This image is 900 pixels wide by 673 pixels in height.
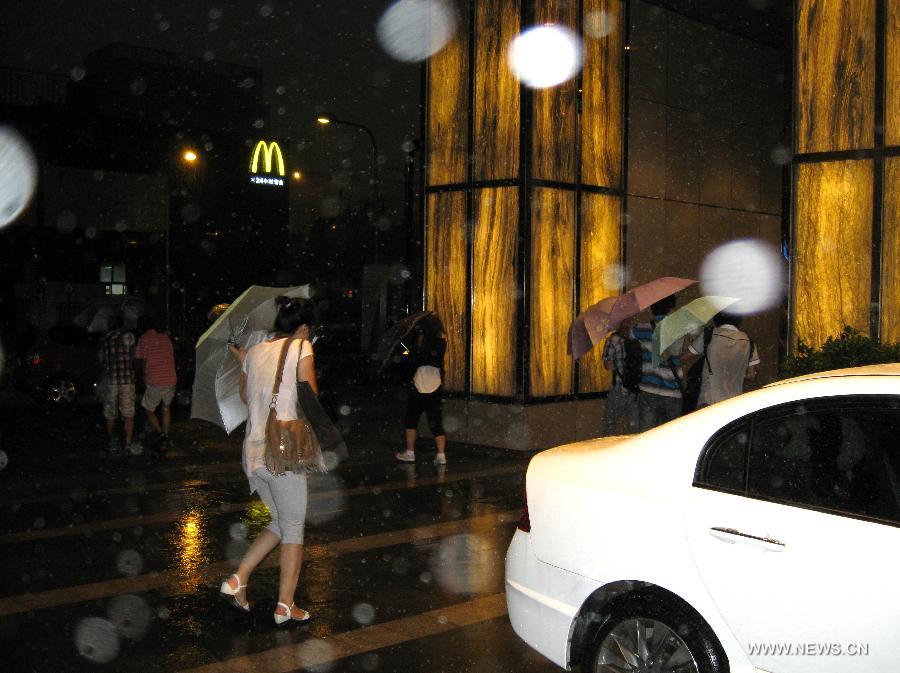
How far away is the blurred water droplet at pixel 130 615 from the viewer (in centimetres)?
575

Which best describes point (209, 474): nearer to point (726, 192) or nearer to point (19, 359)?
point (19, 359)

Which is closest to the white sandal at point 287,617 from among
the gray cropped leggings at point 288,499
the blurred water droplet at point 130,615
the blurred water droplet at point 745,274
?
the gray cropped leggings at point 288,499

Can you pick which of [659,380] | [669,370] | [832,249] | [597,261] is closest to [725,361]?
[669,370]

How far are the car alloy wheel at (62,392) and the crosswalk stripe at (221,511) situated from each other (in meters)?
10.2

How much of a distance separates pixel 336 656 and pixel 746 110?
14.6m

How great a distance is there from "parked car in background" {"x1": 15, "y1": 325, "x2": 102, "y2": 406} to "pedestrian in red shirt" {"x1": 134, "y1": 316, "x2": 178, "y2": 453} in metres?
6.24

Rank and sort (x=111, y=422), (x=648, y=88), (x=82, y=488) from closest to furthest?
(x=82, y=488)
(x=111, y=422)
(x=648, y=88)

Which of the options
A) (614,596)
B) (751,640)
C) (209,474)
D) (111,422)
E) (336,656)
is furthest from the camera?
(111,422)

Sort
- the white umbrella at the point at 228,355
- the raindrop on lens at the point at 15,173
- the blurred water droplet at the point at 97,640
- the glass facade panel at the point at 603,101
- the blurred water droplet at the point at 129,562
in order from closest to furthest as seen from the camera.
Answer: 1. the blurred water droplet at the point at 97,640
2. the white umbrella at the point at 228,355
3. the blurred water droplet at the point at 129,562
4. the glass facade panel at the point at 603,101
5. the raindrop on lens at the point at 15,173

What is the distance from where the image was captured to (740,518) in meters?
3.82

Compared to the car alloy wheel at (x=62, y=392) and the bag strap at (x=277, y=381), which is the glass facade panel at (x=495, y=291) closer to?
the bag strap at (x=277, y=381)

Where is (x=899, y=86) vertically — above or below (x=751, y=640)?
above

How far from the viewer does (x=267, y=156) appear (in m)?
35.6

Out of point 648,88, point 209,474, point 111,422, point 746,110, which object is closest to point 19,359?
point 111,422
